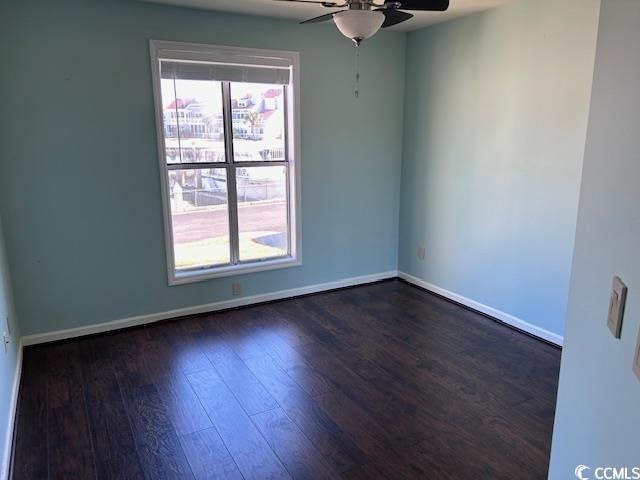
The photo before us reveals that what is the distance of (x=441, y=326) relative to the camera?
11.9ft

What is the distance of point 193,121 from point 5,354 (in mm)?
2047

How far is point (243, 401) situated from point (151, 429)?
1.66ft

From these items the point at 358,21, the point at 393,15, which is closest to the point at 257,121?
the point at 393,15

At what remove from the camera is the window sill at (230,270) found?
375cm

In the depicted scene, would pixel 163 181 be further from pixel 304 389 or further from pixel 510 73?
pixel 510 73

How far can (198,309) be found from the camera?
3846mm

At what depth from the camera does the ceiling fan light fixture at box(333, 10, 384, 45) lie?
2.09m

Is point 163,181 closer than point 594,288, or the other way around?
point 594,288

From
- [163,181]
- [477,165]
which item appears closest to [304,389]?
[163,181]

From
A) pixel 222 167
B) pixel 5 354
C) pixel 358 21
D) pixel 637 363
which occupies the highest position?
pixel 358 21

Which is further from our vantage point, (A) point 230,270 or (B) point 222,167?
(A) point 230,270

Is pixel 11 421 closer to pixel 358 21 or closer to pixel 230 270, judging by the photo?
pixel 230 270

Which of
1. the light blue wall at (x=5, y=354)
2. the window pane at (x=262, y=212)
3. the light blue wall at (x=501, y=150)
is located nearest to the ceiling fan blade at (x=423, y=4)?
the light blue wall at (x=501, y=150)

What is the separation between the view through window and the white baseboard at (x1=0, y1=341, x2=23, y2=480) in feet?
4.17
